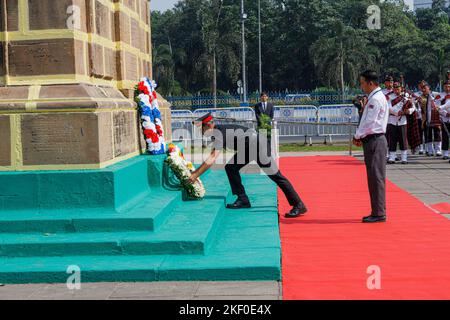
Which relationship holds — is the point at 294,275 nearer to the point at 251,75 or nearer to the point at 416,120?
the point at 416,120

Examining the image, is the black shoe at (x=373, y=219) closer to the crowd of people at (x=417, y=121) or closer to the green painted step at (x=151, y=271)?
the green painted step at (x=151, y=271)

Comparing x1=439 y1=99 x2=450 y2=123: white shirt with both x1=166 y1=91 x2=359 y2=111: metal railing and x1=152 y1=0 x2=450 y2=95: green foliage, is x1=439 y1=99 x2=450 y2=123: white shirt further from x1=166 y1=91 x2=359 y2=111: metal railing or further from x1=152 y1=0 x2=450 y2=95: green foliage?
x1=152 y1=0 x2=450 y2=95: green foliage

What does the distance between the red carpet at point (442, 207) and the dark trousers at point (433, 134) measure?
7.30 meters

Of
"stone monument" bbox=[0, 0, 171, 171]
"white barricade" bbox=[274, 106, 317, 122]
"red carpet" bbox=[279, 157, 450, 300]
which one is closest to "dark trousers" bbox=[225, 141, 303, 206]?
"red carpet" bbox=[279, 157, 450, 300]

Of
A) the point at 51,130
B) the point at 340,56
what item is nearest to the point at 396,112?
the point at 51,130

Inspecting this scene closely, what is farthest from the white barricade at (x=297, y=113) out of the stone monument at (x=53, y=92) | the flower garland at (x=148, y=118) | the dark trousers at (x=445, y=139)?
the stone monument at (x=53, y=92)

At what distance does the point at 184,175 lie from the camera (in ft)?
28.8

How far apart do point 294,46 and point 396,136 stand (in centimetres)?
5608

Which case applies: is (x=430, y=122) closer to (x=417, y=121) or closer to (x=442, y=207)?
(x=417, y=121)

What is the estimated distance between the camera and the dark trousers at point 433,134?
1652cm

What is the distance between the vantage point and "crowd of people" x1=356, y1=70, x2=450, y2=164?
50.8ft

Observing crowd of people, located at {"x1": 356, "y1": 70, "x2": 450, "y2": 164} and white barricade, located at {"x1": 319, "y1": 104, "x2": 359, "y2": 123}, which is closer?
crowd of people, located at {"x1": 356, "y1": 70, "x2": 450, "y2": 164}

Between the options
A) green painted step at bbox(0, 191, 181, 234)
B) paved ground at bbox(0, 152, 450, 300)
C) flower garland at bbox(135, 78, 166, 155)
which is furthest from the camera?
flower garland at bbox(135, 78, 166, 155)

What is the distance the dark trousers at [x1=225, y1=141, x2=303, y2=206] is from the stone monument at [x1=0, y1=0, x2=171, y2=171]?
1.50 meters
